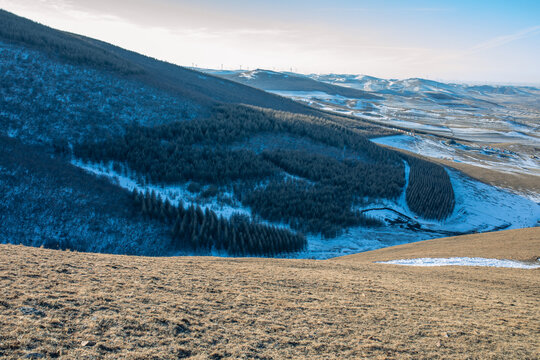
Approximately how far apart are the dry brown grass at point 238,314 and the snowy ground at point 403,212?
12.6 metres

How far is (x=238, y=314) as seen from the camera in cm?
646

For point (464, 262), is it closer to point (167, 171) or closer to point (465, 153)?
point (167, 171)

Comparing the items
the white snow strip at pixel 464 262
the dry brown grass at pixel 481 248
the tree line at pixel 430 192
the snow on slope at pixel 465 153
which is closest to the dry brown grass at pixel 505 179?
the tree line at pixel 430 192

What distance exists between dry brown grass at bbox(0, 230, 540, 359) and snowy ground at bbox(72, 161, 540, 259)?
41.2 ft

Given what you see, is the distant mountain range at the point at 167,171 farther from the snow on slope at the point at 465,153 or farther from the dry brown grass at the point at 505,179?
the snow on slope at the point at 465,153

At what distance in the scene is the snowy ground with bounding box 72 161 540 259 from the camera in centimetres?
2327

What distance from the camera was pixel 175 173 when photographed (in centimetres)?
2619

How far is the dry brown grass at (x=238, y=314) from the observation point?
4.87 metres

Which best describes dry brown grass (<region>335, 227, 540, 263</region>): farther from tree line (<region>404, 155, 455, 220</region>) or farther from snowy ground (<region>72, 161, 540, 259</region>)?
tree line (<region>404, 155, 455, 220</region>)

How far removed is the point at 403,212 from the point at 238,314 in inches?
1068

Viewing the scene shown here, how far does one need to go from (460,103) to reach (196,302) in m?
214

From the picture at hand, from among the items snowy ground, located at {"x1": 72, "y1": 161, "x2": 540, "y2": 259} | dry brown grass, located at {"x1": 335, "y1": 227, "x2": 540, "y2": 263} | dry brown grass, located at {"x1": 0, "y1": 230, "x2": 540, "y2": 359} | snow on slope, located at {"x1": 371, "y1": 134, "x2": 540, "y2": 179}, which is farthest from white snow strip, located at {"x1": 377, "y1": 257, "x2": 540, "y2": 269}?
snow on slope, located at {"x1": 371, "y1": 134, "x2": 540, "y2": 179}

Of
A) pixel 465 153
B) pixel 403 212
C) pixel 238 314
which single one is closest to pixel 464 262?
pixel 238 314

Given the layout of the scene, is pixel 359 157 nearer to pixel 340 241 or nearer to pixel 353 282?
pixel 340 241
